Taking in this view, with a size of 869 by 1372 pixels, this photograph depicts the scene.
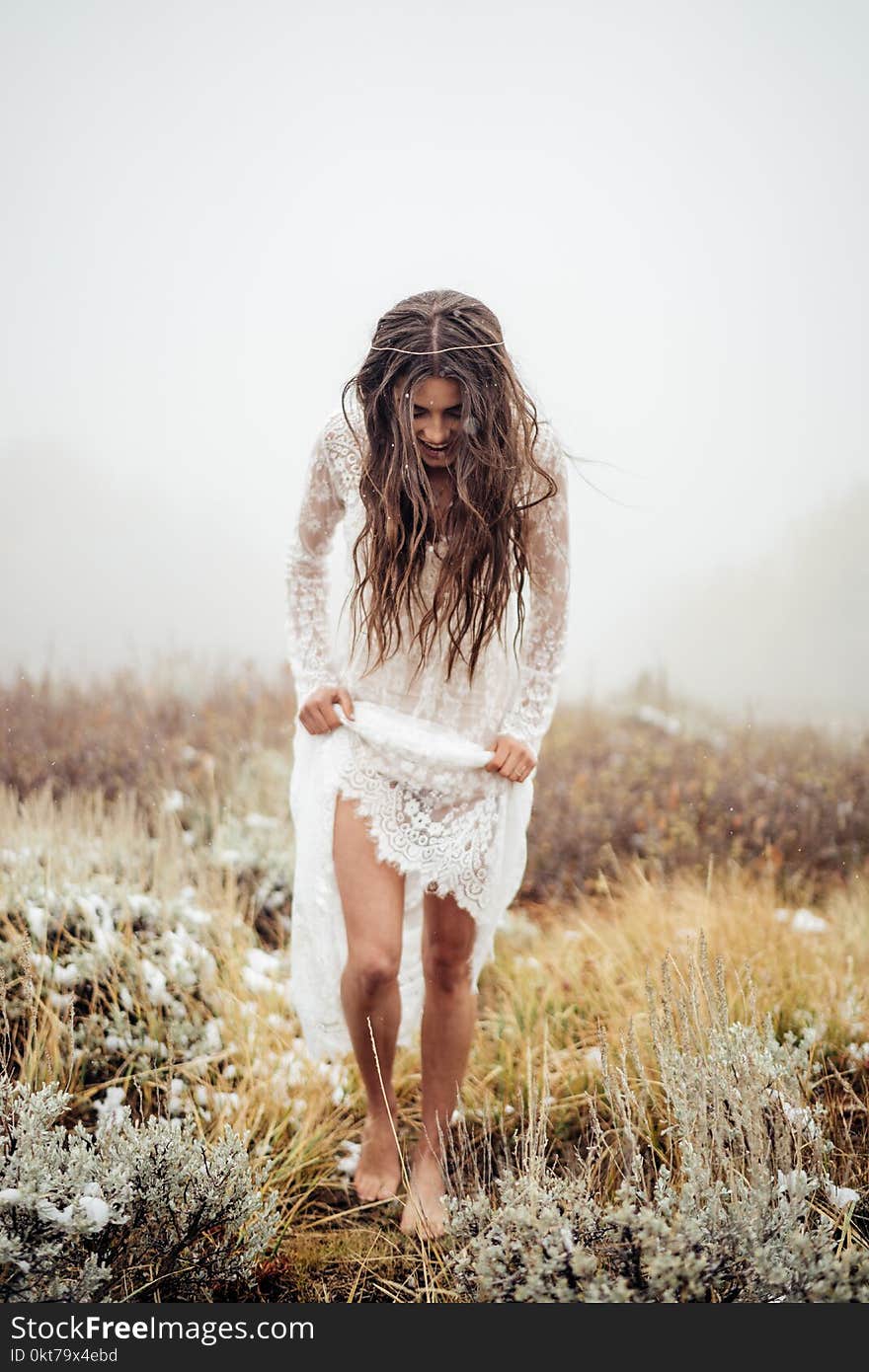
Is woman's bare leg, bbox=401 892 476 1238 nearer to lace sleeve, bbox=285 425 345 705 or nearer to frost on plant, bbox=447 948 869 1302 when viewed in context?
frost on plant, bbox=447 948 869 1302

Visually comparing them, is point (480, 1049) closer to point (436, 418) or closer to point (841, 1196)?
point (841, 1196)

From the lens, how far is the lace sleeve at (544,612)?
Answer: 7.57ft

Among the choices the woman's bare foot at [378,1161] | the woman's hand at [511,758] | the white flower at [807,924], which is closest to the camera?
the woman's hand at [511,758]

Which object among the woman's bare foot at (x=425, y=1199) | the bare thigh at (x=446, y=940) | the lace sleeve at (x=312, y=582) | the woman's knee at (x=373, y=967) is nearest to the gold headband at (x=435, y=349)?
the lace sleeve at (x=312, y=582)

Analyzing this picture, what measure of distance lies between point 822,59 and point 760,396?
191 cm

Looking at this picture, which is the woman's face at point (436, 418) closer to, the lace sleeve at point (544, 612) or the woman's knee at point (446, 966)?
the lace sleeve at point (544, 612)

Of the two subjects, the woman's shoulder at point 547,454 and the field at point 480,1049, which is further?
the woman's shoulder at point 547,454

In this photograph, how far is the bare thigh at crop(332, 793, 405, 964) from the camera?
7.27 feet

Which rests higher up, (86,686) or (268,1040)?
(86,686)

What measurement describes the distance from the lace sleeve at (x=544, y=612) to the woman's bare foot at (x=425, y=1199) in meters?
1.14

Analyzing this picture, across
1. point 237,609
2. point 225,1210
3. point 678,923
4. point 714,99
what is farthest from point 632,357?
point 225,1210

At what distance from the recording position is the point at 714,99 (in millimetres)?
4535

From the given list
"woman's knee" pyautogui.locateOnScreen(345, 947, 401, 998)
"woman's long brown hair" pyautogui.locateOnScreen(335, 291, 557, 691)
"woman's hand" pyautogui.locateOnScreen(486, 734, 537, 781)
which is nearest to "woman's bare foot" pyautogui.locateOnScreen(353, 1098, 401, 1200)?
"woman's knee" pyautogui.locateOnScreen(345, 947, 401, 998)

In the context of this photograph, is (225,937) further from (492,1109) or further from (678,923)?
(678,923)
